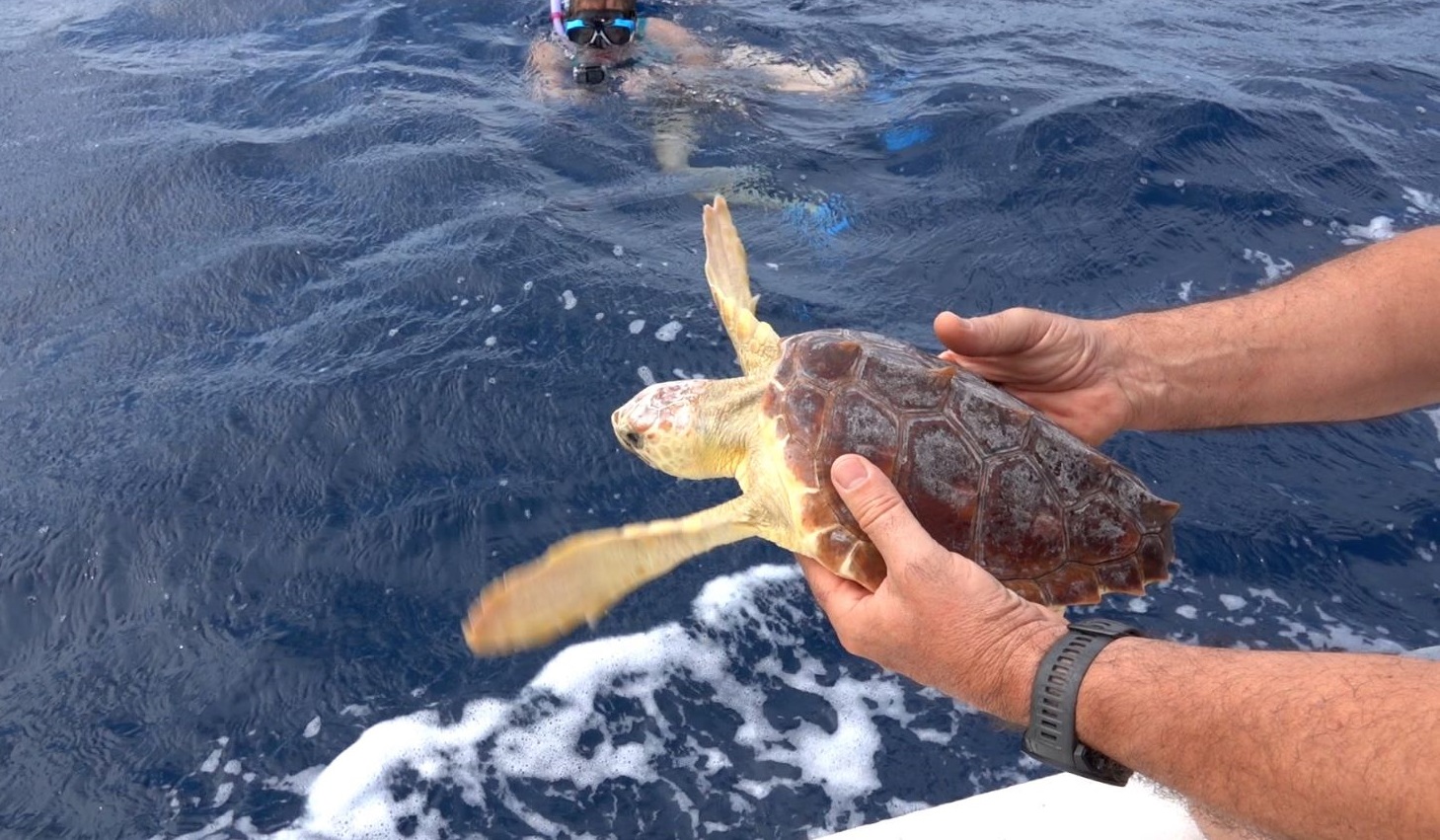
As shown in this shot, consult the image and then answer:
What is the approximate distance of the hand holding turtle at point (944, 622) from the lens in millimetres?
1937

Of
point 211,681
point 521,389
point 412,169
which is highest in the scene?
point 412,169

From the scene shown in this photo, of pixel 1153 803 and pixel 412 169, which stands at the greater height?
pixel 412 169

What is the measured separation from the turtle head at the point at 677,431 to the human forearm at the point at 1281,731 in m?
1.36

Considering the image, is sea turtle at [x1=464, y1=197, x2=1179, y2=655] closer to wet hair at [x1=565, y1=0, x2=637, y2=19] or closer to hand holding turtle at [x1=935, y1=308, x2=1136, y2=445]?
hand holding turtle at [x1=935, y1=308, x2=1136, y2=445]

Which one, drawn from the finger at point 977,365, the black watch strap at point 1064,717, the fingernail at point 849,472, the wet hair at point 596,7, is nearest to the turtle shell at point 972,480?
the fingernail at point 849,472

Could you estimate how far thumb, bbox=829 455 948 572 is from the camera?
6.81 ft

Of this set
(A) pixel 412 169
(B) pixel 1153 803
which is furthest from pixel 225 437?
(B) pixel 1153 803

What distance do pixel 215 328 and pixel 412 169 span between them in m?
1.83

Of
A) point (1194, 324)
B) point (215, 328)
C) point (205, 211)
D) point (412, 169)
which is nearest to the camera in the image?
point (1194, 324)

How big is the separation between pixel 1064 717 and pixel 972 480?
712 millimetres

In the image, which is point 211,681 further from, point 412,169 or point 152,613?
point 412,169

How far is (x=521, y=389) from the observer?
398 cm

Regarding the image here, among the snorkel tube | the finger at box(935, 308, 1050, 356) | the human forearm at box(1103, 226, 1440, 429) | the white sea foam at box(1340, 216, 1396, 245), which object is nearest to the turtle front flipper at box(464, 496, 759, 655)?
the finger at box(935, 308, 1050, 356)

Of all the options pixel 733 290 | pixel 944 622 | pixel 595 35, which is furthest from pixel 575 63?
pixel 944 622
